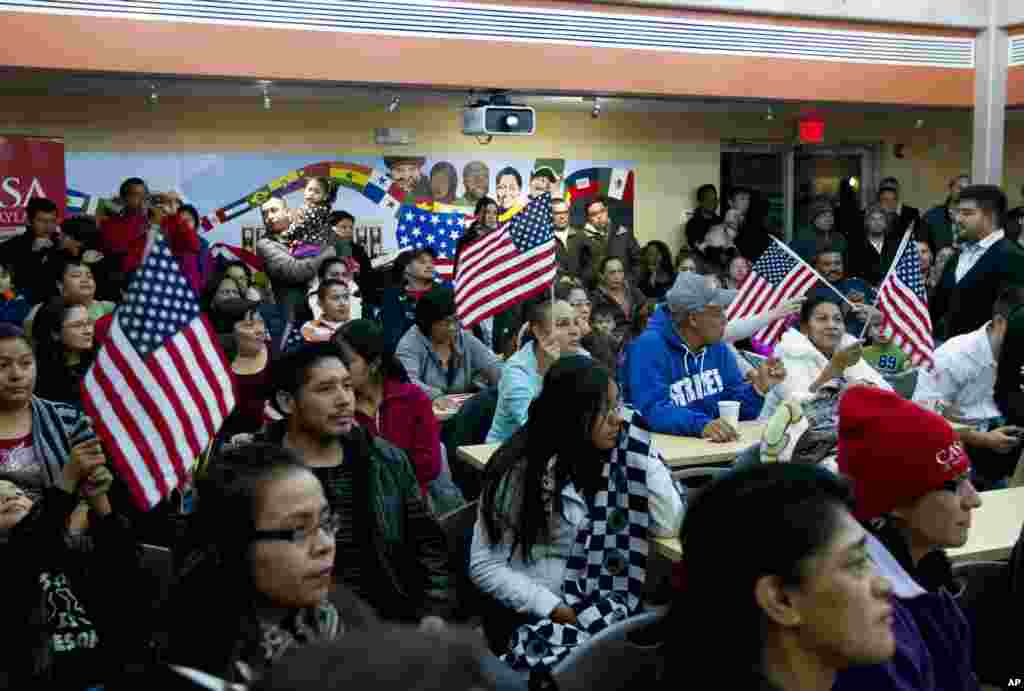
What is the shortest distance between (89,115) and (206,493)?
843cm

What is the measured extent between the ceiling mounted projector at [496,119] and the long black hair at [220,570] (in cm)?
719

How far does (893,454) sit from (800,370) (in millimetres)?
3081

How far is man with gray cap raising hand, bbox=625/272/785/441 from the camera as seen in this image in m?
5.39

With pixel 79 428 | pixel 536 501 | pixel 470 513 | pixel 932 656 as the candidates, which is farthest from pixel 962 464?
pixel 79 428

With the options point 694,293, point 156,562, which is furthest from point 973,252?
point 156,562

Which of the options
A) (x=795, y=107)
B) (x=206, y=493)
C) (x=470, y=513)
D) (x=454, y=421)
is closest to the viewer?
(x=206, y=493)

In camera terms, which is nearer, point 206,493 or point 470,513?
point 206,493

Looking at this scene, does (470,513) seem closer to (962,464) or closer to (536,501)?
(536,501)

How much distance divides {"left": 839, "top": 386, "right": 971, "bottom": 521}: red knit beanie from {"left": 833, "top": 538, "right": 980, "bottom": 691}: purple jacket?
0.69 feet

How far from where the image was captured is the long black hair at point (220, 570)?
2.12 m

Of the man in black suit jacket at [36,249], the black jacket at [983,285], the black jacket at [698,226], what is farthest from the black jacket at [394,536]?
the black jacket at [698,226]

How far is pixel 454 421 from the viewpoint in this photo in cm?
530

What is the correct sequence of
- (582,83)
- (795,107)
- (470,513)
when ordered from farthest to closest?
1. (795,107)
2. (582,83)
3. (470,513)

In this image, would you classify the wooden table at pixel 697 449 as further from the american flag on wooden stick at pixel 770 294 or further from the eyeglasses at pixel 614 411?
the american flag on wooden stick at pixel 770 294
